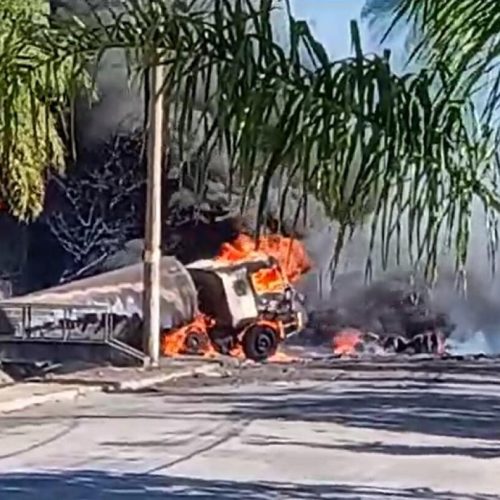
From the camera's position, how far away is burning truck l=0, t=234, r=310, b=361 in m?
27.9

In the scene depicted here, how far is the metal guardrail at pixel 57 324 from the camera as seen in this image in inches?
1043

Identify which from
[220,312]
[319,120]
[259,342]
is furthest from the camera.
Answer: [259,342]

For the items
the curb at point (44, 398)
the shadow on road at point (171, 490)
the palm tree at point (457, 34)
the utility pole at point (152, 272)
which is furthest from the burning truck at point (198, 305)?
the palm tree at point (457, 34)

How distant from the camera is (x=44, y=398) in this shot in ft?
64.1

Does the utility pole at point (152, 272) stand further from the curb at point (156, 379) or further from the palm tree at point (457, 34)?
the palm tree at point (457, 34)

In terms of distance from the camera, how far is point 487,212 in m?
4.00

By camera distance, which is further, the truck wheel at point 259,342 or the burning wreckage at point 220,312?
the truck wheel at point 259,342

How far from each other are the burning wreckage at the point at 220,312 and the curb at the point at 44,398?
6614mm

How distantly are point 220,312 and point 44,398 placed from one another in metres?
9.87

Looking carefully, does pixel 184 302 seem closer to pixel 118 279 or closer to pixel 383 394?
pixel 118 279

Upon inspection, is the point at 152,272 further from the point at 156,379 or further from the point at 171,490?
the point at 171,490

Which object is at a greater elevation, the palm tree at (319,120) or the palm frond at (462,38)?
the palm frond at (462,38)

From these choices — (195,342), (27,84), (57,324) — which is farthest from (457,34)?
(195,342)

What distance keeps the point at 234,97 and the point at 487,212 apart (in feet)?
2.86
